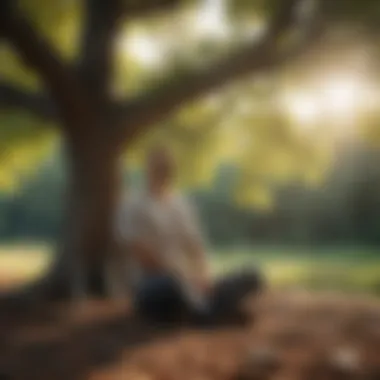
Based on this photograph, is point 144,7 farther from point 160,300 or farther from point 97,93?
point 160,300

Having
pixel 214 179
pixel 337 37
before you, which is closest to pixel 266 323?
pixel 214 179

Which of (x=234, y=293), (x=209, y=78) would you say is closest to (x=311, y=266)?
(x=234, y=293)

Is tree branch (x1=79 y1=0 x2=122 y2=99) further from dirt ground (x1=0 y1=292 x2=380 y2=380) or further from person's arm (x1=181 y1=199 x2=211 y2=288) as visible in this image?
dirt ground (x1=0 y1=292 x2=380 y2=380)

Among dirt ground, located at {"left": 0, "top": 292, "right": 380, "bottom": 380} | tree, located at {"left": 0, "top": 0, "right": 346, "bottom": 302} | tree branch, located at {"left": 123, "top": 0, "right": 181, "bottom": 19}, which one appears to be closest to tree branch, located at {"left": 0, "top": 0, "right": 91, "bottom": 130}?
tree, located at {"left": 0, "top": 0, "right": 346, "bottom": 302}

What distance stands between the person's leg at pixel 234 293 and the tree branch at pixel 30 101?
0.47 m

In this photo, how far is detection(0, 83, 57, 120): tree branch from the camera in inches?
57.5

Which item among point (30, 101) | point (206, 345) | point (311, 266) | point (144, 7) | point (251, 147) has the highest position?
point (144, 7)

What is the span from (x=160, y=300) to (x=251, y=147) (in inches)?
13.7

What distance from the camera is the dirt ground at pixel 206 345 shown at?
1.27m

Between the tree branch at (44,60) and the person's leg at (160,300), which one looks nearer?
the person's leg at (160,300)

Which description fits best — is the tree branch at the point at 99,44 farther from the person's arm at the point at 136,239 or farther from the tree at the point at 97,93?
the person's arm at the point at 136,239

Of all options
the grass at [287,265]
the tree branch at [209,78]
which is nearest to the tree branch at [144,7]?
A: the tree branch at [209,78]

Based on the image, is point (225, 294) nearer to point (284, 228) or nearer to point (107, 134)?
point (284, 228)

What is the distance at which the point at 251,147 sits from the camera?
1428mm
